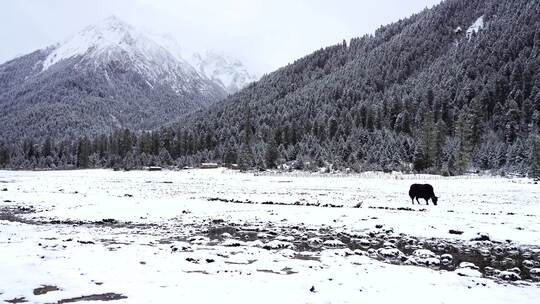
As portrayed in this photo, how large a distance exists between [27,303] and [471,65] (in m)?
197

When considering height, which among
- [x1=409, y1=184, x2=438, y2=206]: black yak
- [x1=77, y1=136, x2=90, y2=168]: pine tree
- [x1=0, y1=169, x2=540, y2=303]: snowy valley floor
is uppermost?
[x1=77, y1=136, x2=90, y2=168]: pine tree

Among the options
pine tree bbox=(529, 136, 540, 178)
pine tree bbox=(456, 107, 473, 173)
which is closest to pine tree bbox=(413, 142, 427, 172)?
pine tree bbox=(456, 107, 473, 173)

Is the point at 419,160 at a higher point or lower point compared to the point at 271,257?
higher

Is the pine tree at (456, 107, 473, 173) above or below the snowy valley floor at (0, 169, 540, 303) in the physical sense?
above

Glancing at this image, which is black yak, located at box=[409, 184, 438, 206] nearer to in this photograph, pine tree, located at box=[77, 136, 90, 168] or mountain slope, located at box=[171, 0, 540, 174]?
mountain slope, located at box=[171, 0, 540, 174]

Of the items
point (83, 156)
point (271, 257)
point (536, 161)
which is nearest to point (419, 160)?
point (536, 161)

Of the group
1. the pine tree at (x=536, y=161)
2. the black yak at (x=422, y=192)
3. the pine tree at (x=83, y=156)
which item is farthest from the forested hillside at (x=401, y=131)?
the black yak at (x=422, y=192)

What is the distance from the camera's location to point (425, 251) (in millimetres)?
15172

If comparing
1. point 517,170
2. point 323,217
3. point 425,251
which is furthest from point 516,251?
point 517,170

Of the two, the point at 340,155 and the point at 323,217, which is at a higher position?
the point at 340,155

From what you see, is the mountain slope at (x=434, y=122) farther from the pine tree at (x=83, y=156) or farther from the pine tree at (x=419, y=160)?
the pine tree at (x=83, y=156)

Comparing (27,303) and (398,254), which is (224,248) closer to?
(398,254)

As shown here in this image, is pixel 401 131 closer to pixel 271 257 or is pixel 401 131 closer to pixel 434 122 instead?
pixel 434 122

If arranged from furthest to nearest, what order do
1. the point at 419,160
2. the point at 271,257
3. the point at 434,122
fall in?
the point at 434,122
the point at 419,160
the point at 271,257
